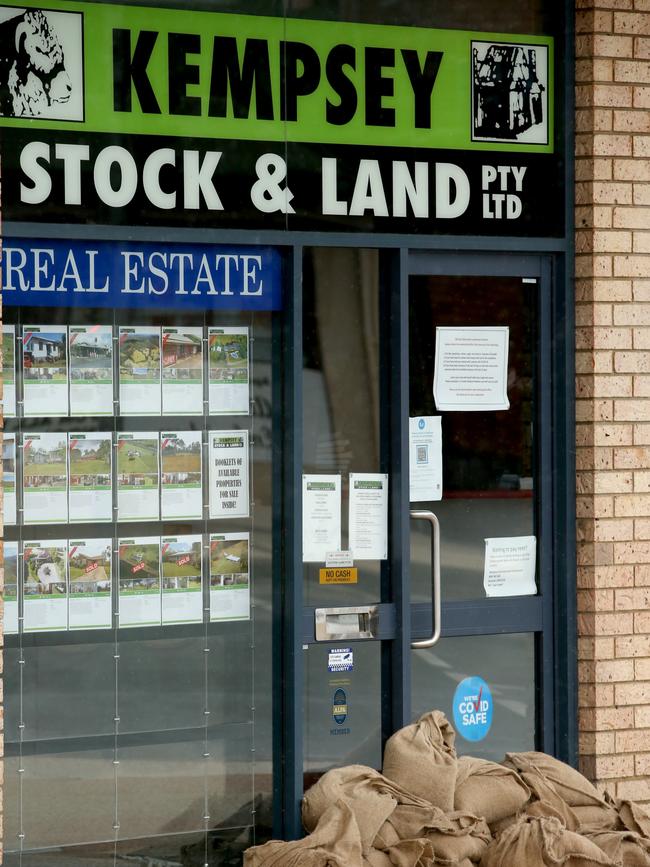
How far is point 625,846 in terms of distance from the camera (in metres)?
5.02

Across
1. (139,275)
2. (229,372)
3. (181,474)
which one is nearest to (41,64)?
(139,275)

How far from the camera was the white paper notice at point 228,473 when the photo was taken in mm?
5398

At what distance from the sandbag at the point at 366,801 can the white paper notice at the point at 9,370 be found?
6.44 ft

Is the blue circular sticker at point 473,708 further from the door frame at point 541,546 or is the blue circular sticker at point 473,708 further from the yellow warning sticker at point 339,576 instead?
the yellow warning sticker at point 339,576

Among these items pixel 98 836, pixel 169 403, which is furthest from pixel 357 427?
pixel 98 836

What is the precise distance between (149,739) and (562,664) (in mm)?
1880

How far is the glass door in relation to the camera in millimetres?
5594

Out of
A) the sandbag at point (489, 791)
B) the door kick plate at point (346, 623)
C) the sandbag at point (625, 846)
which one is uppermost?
the door kick plate at point (346, 623)

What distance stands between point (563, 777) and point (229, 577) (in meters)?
1.64

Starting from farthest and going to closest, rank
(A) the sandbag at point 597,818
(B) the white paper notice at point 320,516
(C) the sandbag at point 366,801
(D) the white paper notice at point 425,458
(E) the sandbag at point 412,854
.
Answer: (D) the white paper notice at point 425,458
(B) the white paper notice at point 320,516
(A) the sandbag at point 597,818
(C) the sandbag at point 366,801
(E) the sandbag at point 412,854

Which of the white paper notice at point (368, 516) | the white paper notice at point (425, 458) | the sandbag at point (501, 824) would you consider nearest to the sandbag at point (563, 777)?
the sandbag at point (501, 824)

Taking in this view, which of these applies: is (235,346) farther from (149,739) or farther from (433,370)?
(149,739)

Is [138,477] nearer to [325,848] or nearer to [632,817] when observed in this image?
[325,848]

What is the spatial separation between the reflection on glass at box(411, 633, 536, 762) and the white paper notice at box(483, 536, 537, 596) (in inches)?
8.4
